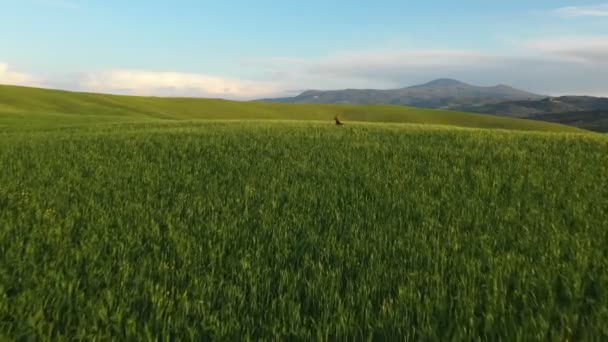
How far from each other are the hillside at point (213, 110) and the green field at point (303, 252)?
248 ft

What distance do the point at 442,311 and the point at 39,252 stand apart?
4.27 metres

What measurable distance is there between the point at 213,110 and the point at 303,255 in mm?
108783

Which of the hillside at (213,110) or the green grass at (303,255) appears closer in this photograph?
the green grass at (303,255)

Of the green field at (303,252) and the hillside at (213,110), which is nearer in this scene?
the green field at (303,252)

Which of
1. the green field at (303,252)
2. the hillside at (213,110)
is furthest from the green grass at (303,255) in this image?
the hillside at (213,110)

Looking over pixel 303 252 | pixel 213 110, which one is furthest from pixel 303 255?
pixel 213 110

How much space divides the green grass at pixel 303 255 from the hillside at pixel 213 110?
76157mm

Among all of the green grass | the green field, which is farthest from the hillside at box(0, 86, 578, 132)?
the green grass

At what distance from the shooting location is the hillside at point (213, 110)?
8375cm

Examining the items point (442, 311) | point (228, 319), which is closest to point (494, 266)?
point (442, 311)

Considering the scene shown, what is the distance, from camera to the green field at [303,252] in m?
3.38

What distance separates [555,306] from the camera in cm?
363

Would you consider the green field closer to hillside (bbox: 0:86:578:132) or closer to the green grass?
the green grass

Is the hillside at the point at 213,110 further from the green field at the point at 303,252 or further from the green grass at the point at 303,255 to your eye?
the green grass at the point at 303,255
